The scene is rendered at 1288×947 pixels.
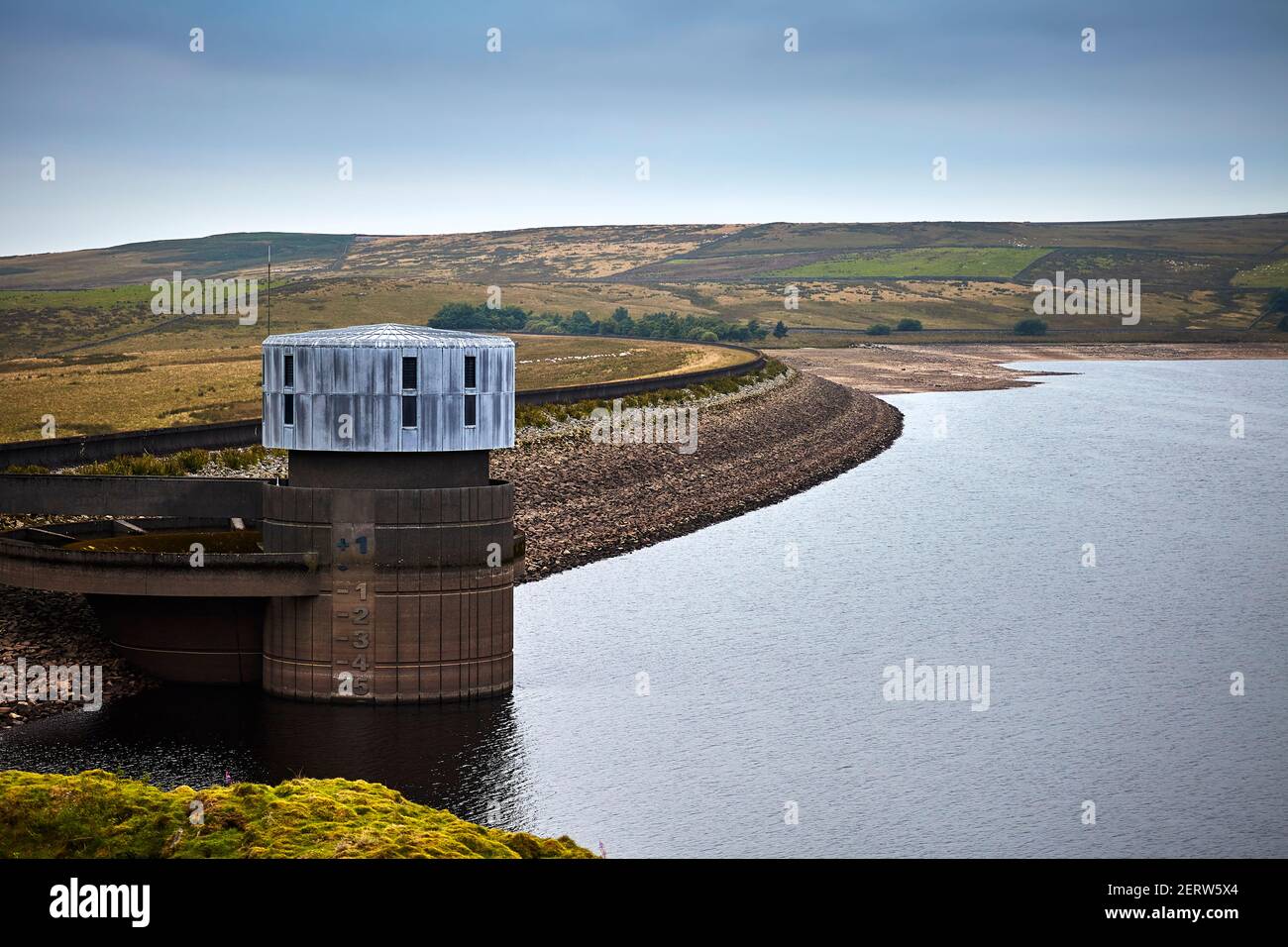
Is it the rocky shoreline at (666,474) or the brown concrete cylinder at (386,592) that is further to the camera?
the rocky shoreline at (666,474)

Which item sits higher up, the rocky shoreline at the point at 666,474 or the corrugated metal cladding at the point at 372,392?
the corrugated metal cladding at the point at 372,392

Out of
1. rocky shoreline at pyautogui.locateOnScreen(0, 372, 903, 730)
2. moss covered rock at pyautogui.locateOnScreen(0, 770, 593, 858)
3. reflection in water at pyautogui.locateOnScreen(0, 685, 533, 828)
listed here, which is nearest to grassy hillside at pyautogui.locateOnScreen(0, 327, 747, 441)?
rocky shoreline at pyautogui.locateOnScreen(0, 372, 903, 730)

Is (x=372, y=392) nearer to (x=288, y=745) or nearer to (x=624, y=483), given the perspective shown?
(x=288, y=745)

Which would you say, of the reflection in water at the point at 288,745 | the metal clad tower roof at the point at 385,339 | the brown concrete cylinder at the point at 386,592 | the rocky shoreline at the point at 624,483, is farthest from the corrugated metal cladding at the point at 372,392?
the rocky shoreline at the point at 624,483

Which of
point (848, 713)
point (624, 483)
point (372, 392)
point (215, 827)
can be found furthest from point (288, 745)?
point (624, 483)

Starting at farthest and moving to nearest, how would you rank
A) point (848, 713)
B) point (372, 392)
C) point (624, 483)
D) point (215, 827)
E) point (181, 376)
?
1. point (181, 376)
2. point (624, 483)
3. point (848, 713)
4. point (372, 392)
5. point (215, 827)

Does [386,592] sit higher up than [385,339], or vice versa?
[385,339]

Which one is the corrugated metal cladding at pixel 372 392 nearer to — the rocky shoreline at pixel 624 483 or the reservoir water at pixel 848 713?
the reservoir water at pixel 848 713

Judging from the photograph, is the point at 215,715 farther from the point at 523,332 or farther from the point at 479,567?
the point at 523,332
